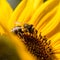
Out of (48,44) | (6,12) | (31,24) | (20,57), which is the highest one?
(20,57)

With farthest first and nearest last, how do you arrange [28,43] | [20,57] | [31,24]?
[31,24] < [28,43] < [20,57]

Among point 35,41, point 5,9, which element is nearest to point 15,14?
point 5,9

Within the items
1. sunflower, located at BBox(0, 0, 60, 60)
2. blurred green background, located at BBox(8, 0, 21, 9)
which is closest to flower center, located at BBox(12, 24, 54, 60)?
sunflower, located at BBox(0, 0, 60, 60)

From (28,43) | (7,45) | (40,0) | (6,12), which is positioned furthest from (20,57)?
(40,0)

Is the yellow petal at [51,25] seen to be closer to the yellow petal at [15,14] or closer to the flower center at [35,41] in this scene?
the flower center at [35,41]

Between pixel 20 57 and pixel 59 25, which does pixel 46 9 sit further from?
pixel 20 57

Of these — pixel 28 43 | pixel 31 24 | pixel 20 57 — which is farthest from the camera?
pixel 31 24

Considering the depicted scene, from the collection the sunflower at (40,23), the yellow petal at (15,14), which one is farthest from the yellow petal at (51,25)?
the yellow petal at (15,14)

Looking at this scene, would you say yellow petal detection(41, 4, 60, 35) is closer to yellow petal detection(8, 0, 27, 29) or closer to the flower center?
the flower center
